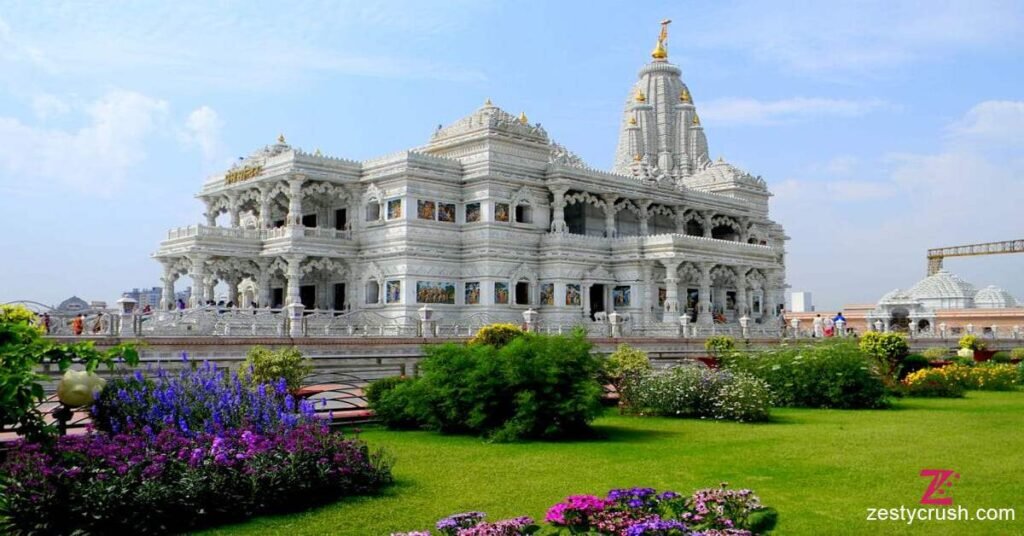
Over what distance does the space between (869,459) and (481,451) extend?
522 centimetres

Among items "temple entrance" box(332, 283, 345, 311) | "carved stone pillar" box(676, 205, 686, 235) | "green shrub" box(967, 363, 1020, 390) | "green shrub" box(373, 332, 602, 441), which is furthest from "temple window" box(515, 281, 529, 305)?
"green shrub" box(373, 332, 602, 441)

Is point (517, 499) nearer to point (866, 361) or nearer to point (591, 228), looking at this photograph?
point (866, 361)

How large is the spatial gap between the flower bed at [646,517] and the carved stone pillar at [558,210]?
122 feet

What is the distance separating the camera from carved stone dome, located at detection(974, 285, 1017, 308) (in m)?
73.9

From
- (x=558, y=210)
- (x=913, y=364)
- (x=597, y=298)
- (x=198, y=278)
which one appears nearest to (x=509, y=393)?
(x=913, y=364)

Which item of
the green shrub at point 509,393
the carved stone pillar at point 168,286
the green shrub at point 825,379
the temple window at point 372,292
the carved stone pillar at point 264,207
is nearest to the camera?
the green shrub at point 509,393

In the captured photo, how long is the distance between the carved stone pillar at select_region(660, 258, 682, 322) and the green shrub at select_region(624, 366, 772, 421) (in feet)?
86.3

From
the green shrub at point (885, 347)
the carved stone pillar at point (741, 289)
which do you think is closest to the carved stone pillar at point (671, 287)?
the carved stone pillar at point (741, 289)

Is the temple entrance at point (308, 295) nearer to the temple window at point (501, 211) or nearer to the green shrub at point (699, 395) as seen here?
the temple window at point (501, 211)

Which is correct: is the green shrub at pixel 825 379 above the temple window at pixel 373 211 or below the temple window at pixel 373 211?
below

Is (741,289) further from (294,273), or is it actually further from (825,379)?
(825,379)

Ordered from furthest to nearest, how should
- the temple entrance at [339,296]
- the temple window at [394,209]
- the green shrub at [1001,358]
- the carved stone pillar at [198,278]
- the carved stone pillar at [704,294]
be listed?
the carved stone pillar at [704,294] → the temple entrance at [339,296] → the temple window at [394,209] → the carved stone pillar at [198,278] → the green shrub at [1001,358]

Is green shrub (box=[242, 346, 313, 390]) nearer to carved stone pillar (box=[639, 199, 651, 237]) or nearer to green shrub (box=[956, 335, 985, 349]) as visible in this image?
green shrub (box=[956, 335, 985, 349])

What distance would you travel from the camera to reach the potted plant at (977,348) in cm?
3696
